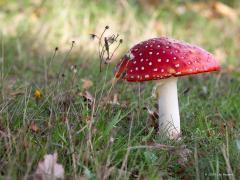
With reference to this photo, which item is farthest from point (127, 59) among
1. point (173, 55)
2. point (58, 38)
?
point (58, 38)

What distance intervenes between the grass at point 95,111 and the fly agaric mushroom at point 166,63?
134 mm

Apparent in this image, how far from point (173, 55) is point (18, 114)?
0.93 meters

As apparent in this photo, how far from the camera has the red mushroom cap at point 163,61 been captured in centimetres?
253

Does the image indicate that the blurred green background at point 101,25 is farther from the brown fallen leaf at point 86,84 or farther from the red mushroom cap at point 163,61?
the red mushroom cap at point 163,61

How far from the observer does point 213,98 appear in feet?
12.5

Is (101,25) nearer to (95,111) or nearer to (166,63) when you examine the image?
(95,111)

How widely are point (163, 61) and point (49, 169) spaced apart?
35.8 inches

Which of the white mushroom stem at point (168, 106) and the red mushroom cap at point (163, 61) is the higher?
the red mushroom cap at point (163, 61)

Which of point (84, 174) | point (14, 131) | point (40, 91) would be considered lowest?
point (84, 174)

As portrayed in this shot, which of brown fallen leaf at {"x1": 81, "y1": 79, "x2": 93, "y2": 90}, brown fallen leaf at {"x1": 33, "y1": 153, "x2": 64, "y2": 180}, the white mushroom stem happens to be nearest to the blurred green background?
brown fallen leaf at {"x1": 81, "y1": 79, "x2": 93, "y2": 90}

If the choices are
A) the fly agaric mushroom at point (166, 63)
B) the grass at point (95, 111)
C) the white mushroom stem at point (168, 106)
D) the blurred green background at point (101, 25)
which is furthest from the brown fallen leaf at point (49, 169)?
the blurred green background at point (101, 25)

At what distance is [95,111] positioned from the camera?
8.83 feet

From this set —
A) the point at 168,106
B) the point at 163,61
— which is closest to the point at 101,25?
the point at 168,106

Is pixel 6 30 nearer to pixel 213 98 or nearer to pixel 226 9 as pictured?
pixel 213 98
